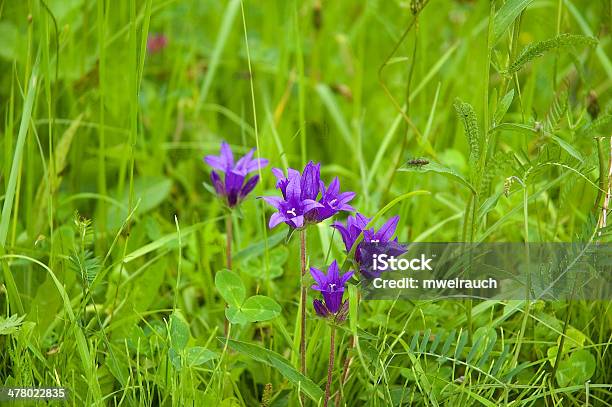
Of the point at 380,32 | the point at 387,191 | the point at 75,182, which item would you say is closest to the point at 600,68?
the point at 380,32

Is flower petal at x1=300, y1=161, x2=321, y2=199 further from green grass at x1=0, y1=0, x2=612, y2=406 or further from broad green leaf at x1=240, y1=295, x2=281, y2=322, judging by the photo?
broad green leaf at x1=240, y1=295, x2=281, y2=322

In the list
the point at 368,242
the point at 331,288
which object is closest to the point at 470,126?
the point at 368,242

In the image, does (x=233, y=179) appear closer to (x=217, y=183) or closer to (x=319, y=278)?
(x=217, y=183)

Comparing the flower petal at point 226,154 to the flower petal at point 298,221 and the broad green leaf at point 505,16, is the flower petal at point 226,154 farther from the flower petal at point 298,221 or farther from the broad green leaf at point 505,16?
the broad green leaf at point 505,16

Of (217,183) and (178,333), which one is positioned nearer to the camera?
(178,333)

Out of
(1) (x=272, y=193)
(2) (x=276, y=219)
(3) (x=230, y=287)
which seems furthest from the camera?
(1) (x=272, y=193)

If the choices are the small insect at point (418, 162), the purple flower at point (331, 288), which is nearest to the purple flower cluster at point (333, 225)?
the purple flower at point (331, 288)
